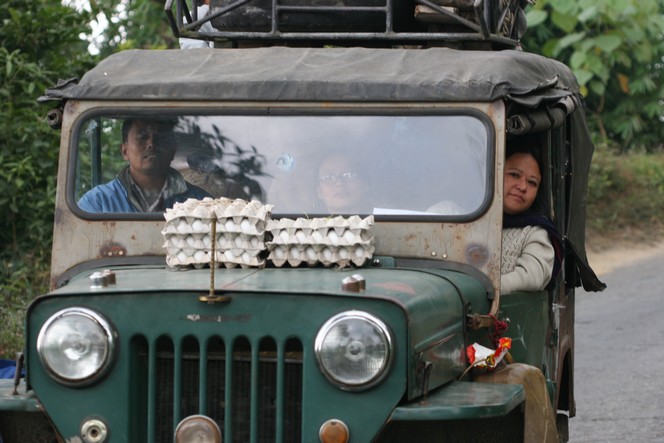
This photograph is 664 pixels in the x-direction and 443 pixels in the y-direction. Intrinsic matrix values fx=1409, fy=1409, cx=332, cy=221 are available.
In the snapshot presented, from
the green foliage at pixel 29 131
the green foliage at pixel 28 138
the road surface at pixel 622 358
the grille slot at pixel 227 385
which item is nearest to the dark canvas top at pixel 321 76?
the grille slot at pixel 227 385

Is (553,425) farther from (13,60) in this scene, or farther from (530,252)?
(13,60)

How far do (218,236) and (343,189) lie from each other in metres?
0.53

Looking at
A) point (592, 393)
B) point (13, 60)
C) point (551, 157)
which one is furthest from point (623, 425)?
point (13, 60)

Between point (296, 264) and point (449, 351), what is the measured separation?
65 centimetres

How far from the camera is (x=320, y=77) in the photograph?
5.35 meters

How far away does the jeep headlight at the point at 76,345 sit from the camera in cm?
430

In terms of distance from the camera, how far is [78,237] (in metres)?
5.36

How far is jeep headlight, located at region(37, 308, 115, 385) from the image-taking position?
14.1ft

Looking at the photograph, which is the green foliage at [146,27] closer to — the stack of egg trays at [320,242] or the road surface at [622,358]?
the road surface at [622,358]

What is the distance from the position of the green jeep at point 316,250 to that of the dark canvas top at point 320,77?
0.03 feet

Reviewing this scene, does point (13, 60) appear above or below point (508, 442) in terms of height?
above

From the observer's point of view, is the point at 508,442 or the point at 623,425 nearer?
the point at 508,442

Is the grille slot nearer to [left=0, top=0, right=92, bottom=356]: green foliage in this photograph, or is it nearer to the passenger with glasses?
the passenger with glasses

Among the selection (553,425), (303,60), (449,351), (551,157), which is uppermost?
(303,60)
